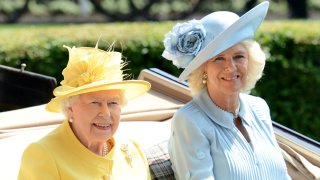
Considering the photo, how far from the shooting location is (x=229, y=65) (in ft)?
11.2

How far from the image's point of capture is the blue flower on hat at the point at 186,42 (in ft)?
11.3

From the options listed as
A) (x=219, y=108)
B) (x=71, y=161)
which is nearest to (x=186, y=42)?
(x=219, y=108)

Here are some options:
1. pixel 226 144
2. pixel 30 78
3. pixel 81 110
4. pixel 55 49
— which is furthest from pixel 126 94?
pixel 55 49

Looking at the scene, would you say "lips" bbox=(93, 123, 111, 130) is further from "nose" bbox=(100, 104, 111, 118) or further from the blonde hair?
the blonde hair

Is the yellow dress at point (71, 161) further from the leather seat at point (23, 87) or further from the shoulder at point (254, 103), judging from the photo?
the leather seat at point (23, 87)

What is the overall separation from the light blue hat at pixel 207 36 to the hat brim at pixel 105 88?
0.26 meters

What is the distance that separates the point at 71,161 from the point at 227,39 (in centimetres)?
86

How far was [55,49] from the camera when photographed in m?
6.55

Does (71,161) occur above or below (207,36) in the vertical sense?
below

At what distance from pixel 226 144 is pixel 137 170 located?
416 mm

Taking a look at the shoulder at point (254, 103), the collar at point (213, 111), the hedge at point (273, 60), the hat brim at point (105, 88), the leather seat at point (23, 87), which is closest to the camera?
the hat brim at point (105, 88)

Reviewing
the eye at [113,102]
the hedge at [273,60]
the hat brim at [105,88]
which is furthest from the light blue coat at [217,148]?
the hedge at [273,60]

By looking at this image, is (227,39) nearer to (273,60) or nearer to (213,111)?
(213,111)

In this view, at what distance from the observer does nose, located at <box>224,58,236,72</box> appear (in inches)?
135
